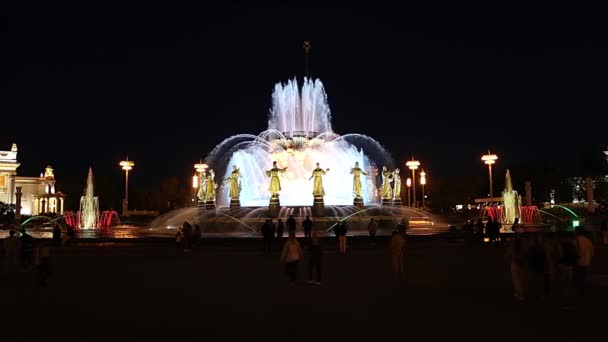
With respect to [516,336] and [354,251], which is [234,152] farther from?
[516,336]

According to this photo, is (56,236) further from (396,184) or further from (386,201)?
(396,184)

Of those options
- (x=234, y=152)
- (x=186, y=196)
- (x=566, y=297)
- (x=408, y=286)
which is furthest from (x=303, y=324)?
(x=186, y=196)

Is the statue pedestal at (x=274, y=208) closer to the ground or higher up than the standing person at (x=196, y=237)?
higher up

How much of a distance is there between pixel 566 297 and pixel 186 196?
9732 cm

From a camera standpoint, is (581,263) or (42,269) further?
(42,269)

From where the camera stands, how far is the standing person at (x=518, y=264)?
12.3m

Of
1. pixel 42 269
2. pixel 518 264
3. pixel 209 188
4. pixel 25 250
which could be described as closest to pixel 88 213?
pixel 209 188

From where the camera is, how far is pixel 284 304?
474 inches

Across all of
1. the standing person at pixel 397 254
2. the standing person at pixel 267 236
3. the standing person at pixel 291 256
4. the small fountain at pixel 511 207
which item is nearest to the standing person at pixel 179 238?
the standing person at pixel 267 236

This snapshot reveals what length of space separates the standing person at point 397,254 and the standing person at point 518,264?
3.21 meters

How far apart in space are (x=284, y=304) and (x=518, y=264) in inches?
196

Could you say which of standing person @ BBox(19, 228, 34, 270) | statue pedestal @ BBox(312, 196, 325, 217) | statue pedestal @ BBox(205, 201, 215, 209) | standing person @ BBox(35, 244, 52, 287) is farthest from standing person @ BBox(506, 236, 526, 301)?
statue pedestal @ BBox(205, 201, 215, 209)

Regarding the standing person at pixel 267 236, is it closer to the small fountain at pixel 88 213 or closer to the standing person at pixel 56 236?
the standing person at pixel 56 236

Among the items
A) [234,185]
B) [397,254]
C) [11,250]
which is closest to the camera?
[397,254]
